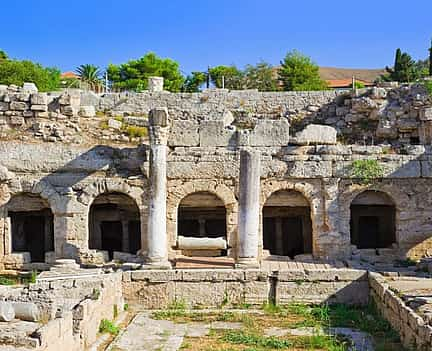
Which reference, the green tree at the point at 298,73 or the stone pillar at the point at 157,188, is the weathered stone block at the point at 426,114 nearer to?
the stone pillar at the point at 157,188

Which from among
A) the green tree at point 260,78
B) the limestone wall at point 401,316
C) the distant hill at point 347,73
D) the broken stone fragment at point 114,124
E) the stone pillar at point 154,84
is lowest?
the limestone wall at point 401,316

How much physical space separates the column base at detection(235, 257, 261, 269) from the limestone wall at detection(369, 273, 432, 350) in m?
3.16

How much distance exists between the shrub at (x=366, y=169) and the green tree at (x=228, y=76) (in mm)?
26605

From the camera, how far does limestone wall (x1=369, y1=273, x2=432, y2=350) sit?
10.4 metres

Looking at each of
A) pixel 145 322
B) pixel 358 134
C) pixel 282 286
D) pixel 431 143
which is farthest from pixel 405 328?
pixel 358 134

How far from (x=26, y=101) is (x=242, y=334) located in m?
12.1

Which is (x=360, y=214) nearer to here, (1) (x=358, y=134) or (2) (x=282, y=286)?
(1) (x=358, y=134)

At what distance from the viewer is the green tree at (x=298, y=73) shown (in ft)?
153

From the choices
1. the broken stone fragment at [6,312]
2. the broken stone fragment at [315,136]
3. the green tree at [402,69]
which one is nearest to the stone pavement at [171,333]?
the broken stone fragment at [6,312]

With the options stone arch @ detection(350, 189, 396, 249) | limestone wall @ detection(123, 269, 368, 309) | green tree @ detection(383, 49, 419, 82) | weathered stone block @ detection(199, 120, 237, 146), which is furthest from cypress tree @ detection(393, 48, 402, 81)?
limestone wall @ detection(123, 269, 368, 309)

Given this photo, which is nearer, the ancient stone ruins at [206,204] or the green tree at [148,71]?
the ancient stone ruins at [206,204]

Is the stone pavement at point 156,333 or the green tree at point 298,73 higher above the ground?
the green tree at point 298,73

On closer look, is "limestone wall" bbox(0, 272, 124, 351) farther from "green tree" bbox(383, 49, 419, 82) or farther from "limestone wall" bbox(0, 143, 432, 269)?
"green tree" bbox(383, 49, 419, 82)

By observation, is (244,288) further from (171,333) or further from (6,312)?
(6,312)
